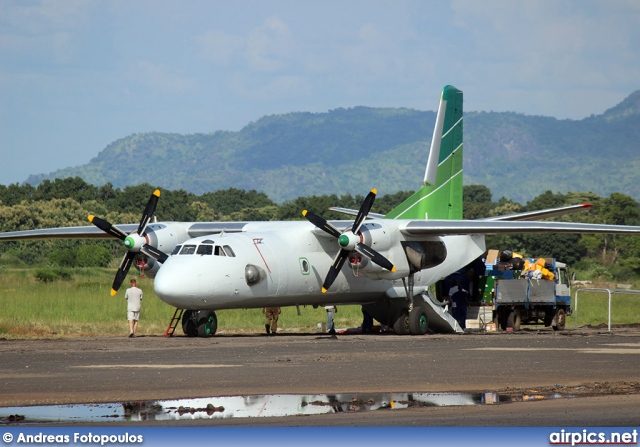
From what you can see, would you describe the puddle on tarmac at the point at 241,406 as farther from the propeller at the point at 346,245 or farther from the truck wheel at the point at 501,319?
the truck wheel at the point at 501,319

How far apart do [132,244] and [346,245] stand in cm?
559

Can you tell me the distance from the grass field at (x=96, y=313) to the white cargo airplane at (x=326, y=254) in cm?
286

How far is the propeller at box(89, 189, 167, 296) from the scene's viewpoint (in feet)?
83.4

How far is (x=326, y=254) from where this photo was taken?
26047 mm

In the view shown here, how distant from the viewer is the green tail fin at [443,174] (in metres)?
29.3

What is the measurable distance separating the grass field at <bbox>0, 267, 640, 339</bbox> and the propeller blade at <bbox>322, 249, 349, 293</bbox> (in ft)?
21.9

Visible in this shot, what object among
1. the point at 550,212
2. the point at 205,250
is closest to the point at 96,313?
the point at 205,250

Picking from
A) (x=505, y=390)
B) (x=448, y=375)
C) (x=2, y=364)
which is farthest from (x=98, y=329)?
(x=505, y=390)

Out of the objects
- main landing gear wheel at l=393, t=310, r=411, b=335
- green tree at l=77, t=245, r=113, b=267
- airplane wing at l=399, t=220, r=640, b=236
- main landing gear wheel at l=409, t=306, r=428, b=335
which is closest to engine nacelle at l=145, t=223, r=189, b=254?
airplane wing at l=399, t=220, r=640, b=236

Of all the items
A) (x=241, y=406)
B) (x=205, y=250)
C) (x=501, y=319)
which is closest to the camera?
(x=241, y=406)

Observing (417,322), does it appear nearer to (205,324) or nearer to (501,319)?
(501,319)

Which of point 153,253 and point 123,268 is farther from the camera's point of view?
point 123,268

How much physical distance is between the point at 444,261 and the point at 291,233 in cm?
557

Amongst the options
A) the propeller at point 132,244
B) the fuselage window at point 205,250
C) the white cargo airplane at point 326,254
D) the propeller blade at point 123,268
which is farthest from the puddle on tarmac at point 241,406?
the propeller blade at point 123,268
